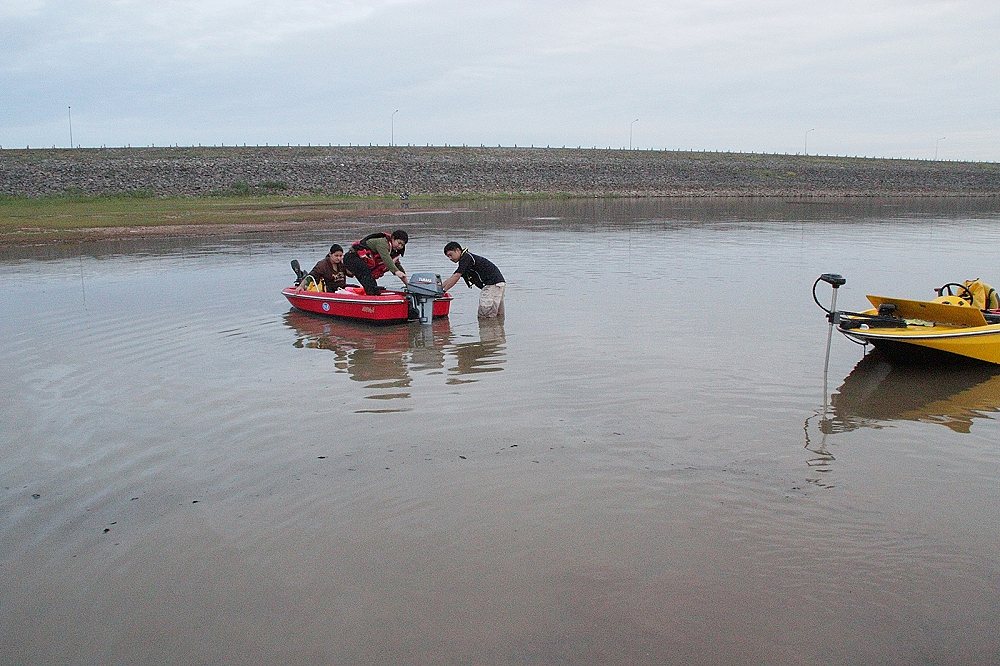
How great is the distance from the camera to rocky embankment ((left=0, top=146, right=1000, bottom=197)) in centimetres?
6975

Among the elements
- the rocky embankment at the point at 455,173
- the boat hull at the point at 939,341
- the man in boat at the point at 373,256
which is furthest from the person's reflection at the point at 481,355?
the rocky embankment at the point at 455,173

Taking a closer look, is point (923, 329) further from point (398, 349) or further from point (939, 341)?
point (398, 349)

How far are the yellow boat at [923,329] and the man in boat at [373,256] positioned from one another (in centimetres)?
729

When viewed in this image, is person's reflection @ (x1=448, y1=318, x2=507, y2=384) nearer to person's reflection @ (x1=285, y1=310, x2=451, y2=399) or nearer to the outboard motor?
person's reflection @ (x1=285, y1=310, x2=451, y2=399)

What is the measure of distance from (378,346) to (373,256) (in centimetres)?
281

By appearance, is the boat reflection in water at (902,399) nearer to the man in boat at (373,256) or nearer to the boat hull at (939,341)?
the boat hull at (939,341)

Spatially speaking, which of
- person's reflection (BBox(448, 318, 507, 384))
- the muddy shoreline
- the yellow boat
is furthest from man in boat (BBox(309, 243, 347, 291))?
the muddy shoreline

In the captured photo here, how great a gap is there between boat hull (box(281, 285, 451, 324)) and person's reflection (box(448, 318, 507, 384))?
1278 millimetres

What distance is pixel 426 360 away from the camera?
12133 mm

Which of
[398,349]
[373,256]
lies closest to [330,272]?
[373,256]

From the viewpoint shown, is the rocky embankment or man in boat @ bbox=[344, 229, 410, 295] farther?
the rocky embankment

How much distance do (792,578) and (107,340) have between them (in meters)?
11.6

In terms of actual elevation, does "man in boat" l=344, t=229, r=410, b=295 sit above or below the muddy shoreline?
below

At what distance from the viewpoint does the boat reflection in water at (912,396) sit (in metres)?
9.14
